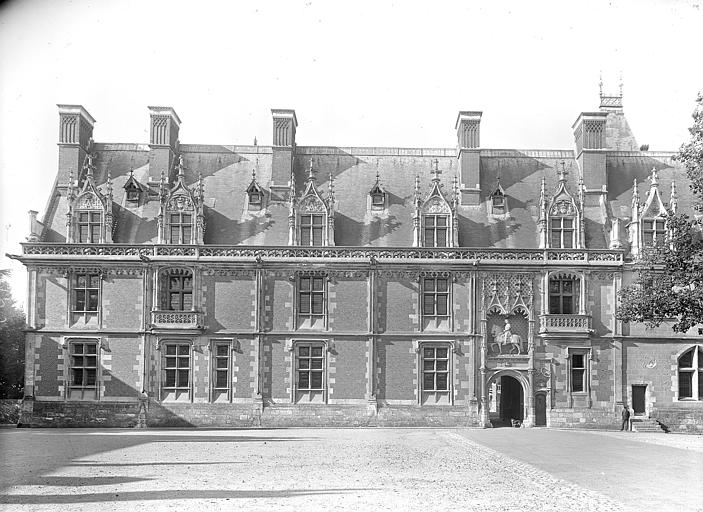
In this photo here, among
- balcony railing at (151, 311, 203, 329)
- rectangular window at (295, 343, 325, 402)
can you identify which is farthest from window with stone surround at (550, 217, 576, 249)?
balcony railing at (151, 311, 203, 329)

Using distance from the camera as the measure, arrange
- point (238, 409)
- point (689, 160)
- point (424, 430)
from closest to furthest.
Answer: point (689, 160)
point (424, 430)
point (238, 409)

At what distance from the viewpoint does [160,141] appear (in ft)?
144

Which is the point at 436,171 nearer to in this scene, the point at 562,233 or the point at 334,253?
the point at 334,253

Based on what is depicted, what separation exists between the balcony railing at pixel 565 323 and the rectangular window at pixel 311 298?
33.9 ft

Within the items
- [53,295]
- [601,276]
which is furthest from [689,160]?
[53,295]

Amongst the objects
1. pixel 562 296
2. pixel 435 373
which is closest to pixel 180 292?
pixel 435 373

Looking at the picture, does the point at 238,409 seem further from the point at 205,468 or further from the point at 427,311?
the point at 205,468

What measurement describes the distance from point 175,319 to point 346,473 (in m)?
21.8

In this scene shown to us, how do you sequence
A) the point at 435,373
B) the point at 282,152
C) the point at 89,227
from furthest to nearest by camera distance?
the point at 282,152 → the point at 89,227 → the point at 435,373

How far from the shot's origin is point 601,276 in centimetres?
4069

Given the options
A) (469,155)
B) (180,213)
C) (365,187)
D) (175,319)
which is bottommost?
(175,319)

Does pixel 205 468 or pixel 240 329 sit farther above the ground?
pixel 240 329

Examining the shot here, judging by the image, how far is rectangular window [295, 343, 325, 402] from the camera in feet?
132

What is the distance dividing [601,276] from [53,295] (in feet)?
84.2
